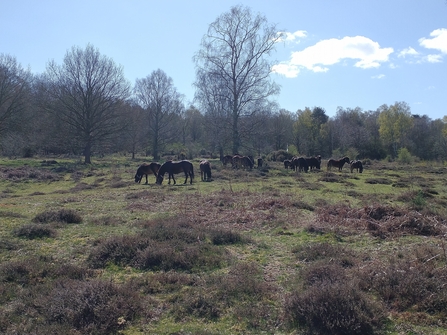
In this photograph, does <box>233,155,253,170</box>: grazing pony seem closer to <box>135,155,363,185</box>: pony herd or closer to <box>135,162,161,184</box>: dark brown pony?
<box>135,155,363,185</box>: pony herd

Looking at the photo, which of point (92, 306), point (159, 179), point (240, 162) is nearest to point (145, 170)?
point (159, 179)

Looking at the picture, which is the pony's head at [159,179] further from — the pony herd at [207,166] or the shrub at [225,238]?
the shrub at [225,238]

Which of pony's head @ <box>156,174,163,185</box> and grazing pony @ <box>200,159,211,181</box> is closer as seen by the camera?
pony's head @ <box>156,174,163,185</box>

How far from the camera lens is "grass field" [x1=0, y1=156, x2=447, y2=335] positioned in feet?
15.7

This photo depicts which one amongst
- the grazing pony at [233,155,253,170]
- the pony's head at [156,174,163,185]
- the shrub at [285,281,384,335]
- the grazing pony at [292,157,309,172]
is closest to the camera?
the shrub at [285,281,384,335]

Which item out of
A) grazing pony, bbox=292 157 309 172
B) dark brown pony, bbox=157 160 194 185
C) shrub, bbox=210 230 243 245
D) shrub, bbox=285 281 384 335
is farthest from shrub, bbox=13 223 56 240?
grazing pony, bbox=292 157 309 172

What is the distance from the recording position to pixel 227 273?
6.65 metres

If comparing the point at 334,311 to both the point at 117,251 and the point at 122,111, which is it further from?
the point at 122,111

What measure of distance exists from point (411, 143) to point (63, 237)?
65.8 m

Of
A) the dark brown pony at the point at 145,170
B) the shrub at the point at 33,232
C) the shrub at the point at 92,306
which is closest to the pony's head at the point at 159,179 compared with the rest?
the dark brown pony at the point at 145,170

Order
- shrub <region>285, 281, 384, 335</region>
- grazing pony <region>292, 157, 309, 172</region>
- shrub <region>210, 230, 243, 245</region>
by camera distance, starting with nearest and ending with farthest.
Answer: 1. shrub <region>285, 281, 384, 335</region>
2. shrub <region>210, 230, 243, 245</region>
3. grazing pony <region>292, 157, 309, 172</region>

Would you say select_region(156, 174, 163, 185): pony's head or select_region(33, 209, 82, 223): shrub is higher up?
select_region(156, 174, 163, 185): pony's head

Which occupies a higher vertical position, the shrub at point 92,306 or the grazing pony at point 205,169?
the grazing pony at point 205,169

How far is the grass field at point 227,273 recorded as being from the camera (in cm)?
478
